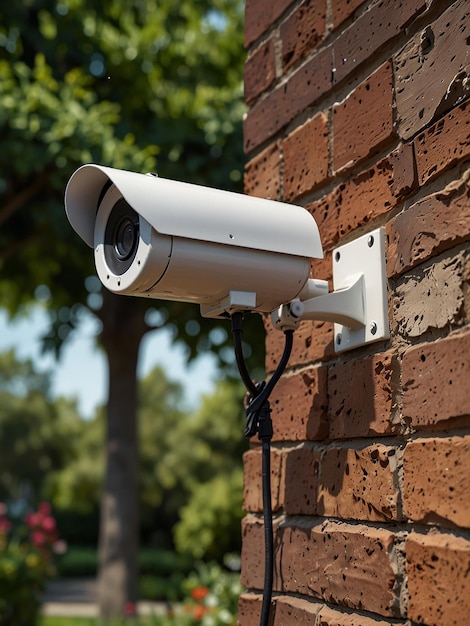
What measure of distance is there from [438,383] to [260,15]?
0.93 m

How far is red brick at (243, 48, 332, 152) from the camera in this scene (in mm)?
1340

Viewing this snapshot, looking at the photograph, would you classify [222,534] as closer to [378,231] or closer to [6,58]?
[6,58]

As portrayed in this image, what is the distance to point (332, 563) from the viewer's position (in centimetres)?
112

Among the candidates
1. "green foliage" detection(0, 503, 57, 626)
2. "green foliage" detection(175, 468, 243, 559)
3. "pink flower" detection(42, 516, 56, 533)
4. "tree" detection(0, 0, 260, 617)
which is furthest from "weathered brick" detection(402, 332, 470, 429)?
"green foliage" detection(175, 468, 243, 559)

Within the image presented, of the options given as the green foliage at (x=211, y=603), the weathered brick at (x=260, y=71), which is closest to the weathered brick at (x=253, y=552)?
the weathered brick at (x=260, y=71)

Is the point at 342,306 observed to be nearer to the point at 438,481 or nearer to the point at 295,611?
the point at 438,481

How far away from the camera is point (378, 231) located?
115 centimetres

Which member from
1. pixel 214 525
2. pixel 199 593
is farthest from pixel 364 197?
pixel 214 525

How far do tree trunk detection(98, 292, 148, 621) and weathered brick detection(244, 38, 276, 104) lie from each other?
5821 millimetres

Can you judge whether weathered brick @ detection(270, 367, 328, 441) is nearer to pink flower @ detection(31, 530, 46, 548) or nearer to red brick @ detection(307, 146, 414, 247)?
red brick @ detection(307, 146, 414, 247)

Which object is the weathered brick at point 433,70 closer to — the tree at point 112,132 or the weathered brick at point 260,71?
the weathered brick at point 260,71

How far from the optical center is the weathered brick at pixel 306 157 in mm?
1325

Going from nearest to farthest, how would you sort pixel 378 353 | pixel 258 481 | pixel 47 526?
pixel 378 353, pixel 258 481, pixel 47 526

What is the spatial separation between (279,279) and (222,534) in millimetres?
11628
